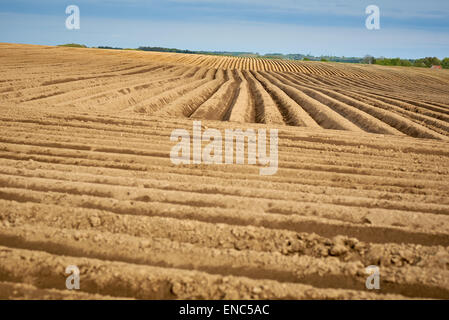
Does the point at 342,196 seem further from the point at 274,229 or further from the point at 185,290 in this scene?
the point at 185,290

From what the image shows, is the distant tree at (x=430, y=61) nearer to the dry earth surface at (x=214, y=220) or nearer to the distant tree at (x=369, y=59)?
the distant tree at (x=369, y=59)

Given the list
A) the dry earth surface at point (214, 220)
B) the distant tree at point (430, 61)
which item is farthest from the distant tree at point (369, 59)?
the dry earth surface at point (214, 220)

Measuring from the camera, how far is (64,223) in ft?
10.5

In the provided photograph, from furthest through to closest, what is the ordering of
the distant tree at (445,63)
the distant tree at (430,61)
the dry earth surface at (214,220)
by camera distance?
1. the distant tree at (430,61)
2. the distant tree at (445,63)
3. the dry earth surface at (214,220)

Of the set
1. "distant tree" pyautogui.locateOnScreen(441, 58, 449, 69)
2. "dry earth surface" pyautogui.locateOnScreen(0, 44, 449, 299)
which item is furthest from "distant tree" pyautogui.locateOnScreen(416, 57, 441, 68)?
"dry earth surface" pyautogui.locateOnScreen(0, 44, 449, 299)

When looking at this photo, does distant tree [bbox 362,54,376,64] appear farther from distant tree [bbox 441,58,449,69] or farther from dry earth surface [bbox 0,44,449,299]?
dry earth surface [bbox 0,44,449,299]

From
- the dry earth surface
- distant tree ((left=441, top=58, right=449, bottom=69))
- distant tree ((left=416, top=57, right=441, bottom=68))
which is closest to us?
the dry earth surface

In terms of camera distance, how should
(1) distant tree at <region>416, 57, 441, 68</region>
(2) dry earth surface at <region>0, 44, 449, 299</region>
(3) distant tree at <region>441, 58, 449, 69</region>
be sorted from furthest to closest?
(1) distant tree at <region>416, 57, 441, 68</region> < (3) distant tree at <region>441, 58, 449, 69</region> < (2) dry earth surface at <region>0, 44, 449, 299</region>

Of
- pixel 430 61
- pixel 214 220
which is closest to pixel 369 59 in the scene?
pixel 430 61

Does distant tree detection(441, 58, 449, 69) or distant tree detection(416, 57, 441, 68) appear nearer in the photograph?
distant tree detection(441, 58, 449, 69)

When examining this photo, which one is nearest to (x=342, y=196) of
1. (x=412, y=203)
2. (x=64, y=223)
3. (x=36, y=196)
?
(x=412, y=203)

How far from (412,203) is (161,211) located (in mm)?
3164

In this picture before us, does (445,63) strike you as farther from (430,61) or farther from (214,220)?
(214,220)
